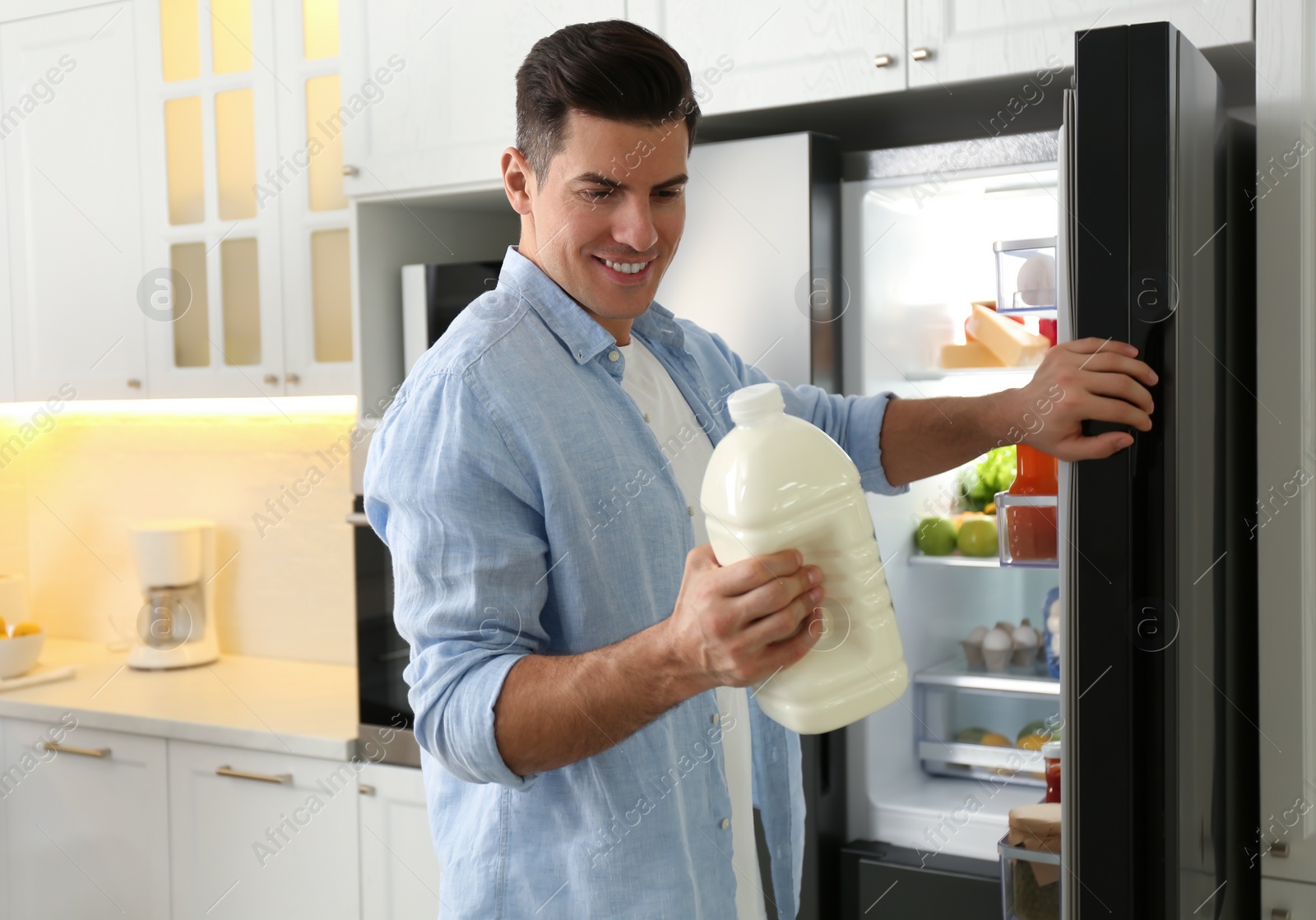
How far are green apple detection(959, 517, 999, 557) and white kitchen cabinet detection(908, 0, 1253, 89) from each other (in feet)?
2.07

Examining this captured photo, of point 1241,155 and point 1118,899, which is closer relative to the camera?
point 1118,899

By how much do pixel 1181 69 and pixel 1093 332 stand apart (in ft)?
0.74

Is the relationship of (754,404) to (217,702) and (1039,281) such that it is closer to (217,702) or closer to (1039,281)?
(1039,281)

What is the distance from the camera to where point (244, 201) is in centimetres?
250

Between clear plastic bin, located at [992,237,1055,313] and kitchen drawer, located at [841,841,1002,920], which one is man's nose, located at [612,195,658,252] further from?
kitchen drawer, located at [841,841,1002,920]

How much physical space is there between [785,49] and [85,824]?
205cm

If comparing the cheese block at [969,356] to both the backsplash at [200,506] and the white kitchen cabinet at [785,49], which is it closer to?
the white kitchen cabinet at [785,49]

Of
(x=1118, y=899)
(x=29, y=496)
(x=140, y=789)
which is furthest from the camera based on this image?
(x=29, y=496)

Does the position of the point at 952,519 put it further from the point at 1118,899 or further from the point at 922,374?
the point at 1118,899

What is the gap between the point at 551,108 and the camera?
3.60 feet

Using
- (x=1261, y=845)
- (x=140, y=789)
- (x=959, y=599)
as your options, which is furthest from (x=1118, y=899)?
(x=140, y=789)

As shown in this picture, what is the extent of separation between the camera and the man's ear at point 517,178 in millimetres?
1163

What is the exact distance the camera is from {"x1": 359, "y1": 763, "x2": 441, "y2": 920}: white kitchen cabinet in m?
2.12

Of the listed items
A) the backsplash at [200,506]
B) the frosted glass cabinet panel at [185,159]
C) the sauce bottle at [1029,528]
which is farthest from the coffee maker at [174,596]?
the sauce bottle at [1029,528]
